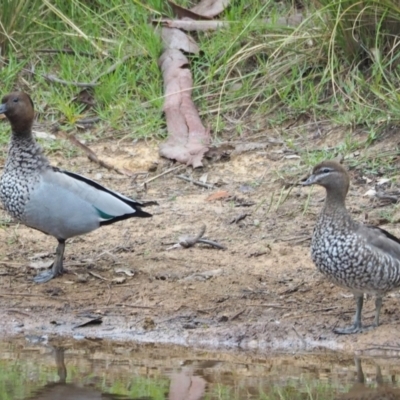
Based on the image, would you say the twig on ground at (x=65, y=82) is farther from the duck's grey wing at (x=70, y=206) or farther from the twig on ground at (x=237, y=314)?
the twig on ground at (x=237, y=314)

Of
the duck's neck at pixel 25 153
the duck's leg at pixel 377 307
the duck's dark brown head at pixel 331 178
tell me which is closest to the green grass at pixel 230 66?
the duck's neck at pixel 25 153

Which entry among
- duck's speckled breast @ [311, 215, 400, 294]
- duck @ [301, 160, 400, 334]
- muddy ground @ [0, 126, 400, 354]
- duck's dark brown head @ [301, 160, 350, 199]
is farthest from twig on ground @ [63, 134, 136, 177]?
duck's speckled breast @ [311, 215, 400, 294]

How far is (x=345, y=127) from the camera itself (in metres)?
9.89

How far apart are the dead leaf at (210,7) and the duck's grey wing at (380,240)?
4253 mm

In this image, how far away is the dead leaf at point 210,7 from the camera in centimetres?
1106

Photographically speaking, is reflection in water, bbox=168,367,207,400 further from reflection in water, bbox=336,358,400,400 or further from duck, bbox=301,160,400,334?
duck, bbox=301,160,400,334

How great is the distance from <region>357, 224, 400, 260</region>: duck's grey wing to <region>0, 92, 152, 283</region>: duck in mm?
1568

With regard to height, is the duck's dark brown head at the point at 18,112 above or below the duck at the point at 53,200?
above

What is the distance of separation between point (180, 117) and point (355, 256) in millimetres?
3411

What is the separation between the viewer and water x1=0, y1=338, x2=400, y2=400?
6.45 metres

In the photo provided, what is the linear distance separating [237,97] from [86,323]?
338 centimetres

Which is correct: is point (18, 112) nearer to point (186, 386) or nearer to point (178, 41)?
point (186, 386)

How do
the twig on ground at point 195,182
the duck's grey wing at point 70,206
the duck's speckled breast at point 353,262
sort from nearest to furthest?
the duck's speckled breast at point 353,262 → the duck's grey wing at point 70,206 → the twig on ground at point 195,182

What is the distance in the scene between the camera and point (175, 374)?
678 centimetres
